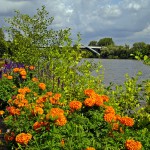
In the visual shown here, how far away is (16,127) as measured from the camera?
4820 mm

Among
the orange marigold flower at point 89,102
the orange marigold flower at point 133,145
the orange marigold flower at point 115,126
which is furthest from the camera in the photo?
the orange marigold flower at point 89,102

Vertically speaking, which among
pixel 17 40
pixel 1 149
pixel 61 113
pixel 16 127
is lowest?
A: pixel 1 149

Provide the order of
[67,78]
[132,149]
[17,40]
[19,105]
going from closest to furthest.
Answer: [132,149], [19,105], [67,78], [17,40]

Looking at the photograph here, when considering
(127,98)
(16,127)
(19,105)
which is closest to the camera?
(16,127)

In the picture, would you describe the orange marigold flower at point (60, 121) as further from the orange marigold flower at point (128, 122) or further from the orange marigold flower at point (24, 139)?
the orange marigold flower at point (128, 122)

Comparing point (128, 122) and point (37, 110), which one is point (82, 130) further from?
point (37, 110)

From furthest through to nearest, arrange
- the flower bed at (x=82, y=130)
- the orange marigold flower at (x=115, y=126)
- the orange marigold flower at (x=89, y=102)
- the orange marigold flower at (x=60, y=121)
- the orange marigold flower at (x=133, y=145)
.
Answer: the orange marigold flower at (x=89, y=102) → the orange marigold flower at (x=115, y=126) → the orange marigold flower at (x=60, y=121) → the flower bed at (x=82, y=130) → the orange marigold flower at (x=133, y=145)

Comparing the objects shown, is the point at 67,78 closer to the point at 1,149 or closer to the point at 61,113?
the point at 1,149

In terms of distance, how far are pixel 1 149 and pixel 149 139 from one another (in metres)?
2.90

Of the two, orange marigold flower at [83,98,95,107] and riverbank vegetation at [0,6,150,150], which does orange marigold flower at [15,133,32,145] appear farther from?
orange marigold flower at [83,98,95,107]

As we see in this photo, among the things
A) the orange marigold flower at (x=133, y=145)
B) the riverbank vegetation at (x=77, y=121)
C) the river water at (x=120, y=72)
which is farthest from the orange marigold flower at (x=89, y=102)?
the river water at (x=120, y=72)

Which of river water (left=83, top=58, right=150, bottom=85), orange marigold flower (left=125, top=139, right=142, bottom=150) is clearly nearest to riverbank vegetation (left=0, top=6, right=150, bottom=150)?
orange marigold flower (left=125, top=139, right=142, bottom=150)

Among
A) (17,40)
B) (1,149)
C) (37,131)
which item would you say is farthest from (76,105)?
(17,40)

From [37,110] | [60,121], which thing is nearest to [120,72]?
[37,110]
